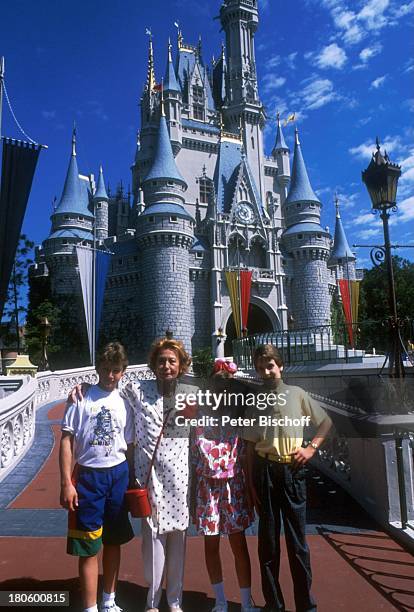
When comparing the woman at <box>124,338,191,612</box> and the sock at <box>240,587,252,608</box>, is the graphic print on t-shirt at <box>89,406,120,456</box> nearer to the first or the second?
the woman at <box>124,338,191,612</box>

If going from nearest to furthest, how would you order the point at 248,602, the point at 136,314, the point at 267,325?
the point at 248,602, the point at 136,314, the point at 267,325

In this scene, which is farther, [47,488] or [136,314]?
[136,314]

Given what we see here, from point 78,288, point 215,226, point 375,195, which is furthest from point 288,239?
point 375,195

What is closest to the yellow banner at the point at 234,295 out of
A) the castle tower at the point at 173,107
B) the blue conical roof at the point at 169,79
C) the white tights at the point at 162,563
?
the castle tower at the point at 173,107

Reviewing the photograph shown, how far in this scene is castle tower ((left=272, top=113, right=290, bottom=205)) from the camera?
1747 inches

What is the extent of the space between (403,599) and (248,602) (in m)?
0.98

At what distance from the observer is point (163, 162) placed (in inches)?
1347

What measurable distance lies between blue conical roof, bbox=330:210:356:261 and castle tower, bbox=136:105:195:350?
57.1 feet

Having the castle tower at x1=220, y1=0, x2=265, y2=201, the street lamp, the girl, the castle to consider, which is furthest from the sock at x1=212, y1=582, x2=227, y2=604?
the castle tower at x1=220, y1=0, x2=265, y2=201

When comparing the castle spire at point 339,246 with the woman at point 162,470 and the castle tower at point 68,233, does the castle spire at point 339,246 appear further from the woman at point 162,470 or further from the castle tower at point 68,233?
the woman at point 162,470

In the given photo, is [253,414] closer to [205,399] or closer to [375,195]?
[205,399]

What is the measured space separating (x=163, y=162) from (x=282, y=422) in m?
33.8

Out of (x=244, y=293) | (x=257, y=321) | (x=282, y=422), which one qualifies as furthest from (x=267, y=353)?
(x=257, y=321)

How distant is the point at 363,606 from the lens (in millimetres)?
2680
